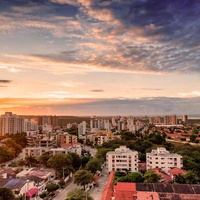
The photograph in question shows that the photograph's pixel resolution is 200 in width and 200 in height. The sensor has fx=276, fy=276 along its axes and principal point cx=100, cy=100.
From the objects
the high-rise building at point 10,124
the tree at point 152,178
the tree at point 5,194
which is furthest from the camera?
the high-rise building at point 10,124

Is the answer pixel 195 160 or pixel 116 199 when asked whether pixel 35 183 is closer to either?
pixel 116 199

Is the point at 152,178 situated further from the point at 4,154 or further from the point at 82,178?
the point at 4,154

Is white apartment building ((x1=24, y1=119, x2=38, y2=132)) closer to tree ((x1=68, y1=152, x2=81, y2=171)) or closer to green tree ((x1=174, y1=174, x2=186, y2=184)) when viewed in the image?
tree ((x1=68, y1=152, x2=81, y2=171))

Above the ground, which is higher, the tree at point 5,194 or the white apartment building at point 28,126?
the white apartment building at point 28,126

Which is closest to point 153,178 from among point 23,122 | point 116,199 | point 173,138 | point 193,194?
point 193,194

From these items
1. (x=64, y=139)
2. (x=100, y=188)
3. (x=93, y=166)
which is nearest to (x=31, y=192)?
(x=100, y=188)

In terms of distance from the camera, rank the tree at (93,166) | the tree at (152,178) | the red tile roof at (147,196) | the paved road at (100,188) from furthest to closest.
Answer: the tree at (93,166) → the tree at (152,178) → the paved road at (100,188) → the red tile roof at (147,196)

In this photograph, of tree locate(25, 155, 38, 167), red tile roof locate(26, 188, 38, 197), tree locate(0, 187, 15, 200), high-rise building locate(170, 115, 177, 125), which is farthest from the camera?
high-rise building locate(170, 115, 177, 125)

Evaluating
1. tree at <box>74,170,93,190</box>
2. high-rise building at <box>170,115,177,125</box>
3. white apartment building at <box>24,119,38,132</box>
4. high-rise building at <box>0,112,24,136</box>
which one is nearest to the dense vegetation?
high-rise building at <box>0,112,24,136</box>

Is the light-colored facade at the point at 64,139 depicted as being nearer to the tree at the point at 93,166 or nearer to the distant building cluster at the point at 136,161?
the distant building cluster at the point at 136,161

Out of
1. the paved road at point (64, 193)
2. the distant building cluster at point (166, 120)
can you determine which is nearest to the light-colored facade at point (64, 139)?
the paved road at point (64, 193)

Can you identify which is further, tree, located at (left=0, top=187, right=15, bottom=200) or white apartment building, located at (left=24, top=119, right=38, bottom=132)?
white apartment building, located at (left=24, top=119, right=38, bottom=132)

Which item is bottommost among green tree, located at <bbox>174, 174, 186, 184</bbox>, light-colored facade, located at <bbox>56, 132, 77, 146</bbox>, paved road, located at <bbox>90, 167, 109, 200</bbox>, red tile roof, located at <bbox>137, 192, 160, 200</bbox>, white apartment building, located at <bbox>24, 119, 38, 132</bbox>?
paved road, located at <bbox>90, 167, 109, 200</bbox>
